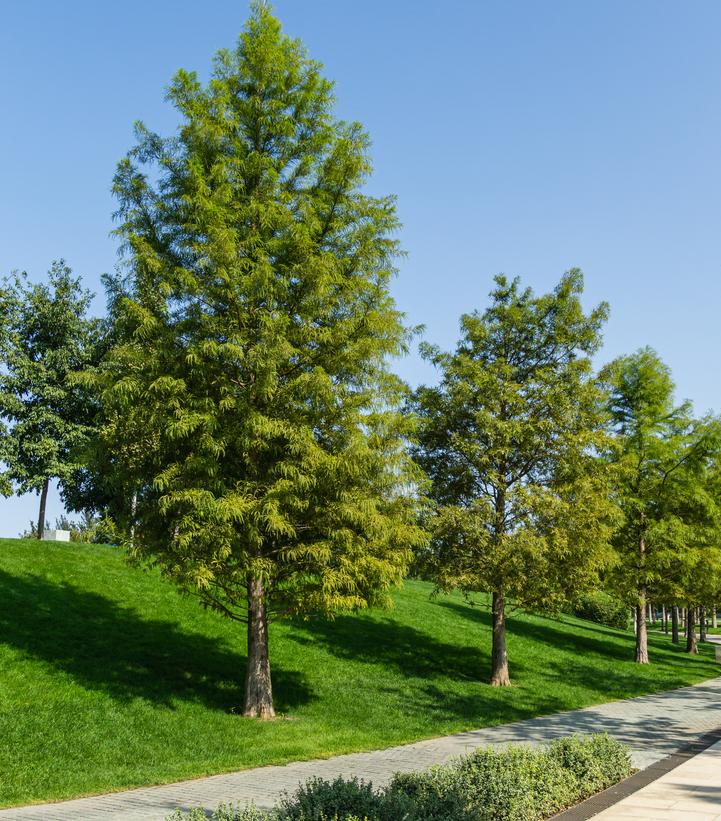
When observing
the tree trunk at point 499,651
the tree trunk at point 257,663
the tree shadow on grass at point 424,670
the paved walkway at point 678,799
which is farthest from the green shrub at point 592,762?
the tree trunk at point 499,651

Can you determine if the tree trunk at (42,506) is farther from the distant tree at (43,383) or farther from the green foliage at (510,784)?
the green foliage at (510,784)

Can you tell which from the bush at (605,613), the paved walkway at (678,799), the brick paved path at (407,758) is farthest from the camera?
the bush at (605,613)

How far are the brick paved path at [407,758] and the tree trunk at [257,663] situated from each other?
8.66 feet

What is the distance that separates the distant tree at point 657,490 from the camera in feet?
90.9

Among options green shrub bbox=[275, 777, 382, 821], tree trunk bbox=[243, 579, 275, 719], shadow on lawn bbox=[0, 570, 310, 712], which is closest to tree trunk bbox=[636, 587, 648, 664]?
shadow on lawn bbox=[0, 570, 310, 712]

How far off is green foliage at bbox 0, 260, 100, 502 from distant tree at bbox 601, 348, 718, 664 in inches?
930

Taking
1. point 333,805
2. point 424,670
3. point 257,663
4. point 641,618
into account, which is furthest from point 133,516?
point 641,618

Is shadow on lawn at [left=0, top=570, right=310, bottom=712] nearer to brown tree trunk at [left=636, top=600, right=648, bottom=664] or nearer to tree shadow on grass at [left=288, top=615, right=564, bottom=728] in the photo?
tree shadow on grass at [left=288, top=615, right=564, bottom=728]

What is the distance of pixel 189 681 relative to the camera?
15.1 m

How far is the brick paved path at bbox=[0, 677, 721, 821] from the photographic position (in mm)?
8789

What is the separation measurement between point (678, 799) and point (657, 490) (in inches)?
859

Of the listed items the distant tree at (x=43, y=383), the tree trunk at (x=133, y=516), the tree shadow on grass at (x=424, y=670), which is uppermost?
the distant tree at (x=43, y=383)

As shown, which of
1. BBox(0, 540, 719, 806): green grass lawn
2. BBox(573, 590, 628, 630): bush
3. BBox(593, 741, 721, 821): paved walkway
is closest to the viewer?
BBox(593, 741, 721, 821): paved walkway

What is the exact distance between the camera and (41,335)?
34.4 metres
